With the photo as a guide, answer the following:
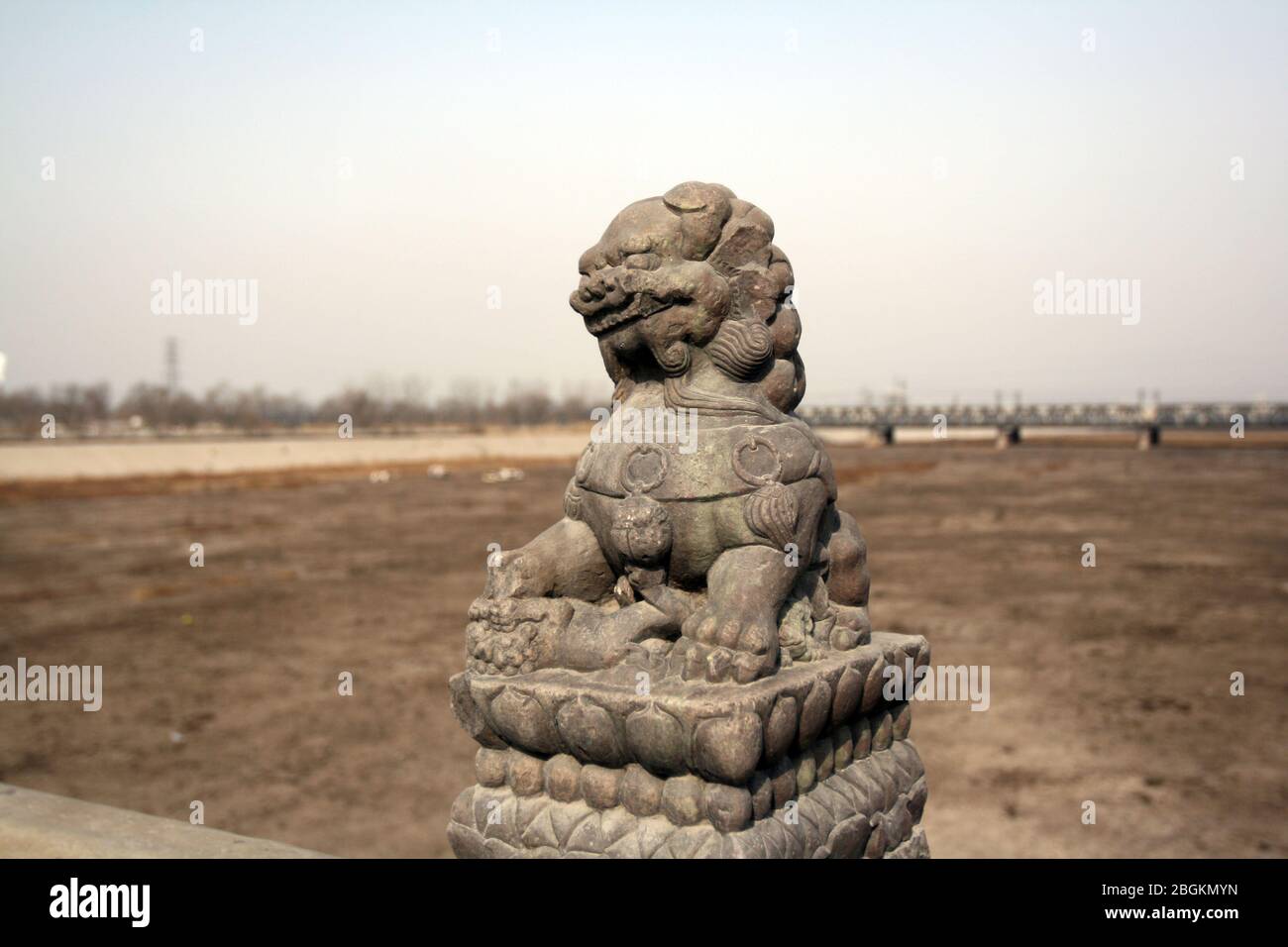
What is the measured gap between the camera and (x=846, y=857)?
275 centimetres

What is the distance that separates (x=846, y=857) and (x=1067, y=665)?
6.82m

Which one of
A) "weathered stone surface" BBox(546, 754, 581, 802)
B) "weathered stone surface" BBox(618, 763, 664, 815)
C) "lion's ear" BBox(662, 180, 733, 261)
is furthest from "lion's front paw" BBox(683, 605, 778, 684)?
"lion's ear" BBox(662, 180, 733, 261)

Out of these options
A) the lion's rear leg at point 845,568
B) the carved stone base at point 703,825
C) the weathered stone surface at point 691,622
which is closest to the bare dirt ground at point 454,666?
the carved stone base at point 703,825

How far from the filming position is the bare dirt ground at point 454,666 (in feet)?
Result: 19.0

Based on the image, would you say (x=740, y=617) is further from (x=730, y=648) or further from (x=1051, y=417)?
(x=1051, y=417)

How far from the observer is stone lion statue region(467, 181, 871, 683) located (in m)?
2.76

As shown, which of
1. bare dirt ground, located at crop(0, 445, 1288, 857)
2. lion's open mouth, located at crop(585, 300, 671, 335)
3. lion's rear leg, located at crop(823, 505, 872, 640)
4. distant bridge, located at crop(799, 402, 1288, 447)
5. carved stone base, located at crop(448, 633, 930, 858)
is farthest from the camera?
distant bridge, located at crop(799, 402, 1288, 447)

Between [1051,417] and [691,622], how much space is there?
54.8 meters

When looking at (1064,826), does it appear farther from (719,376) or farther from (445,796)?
(719,376)

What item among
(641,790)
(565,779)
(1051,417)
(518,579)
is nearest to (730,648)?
(641,790)

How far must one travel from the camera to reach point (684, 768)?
2.51 meters

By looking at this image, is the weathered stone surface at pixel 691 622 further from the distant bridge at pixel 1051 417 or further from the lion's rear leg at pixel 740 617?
the distant bridge at pixel 1051 417

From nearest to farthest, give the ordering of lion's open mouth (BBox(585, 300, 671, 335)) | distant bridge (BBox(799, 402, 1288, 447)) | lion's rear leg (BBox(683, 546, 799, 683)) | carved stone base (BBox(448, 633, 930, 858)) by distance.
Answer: carved stone base (BBox(448, 633, 930, 858))
lion's rear leg (BBox(683, 546, 799, 683))
lion's open mouth (BBox(585, 300, 671, 335))
distant bridge (BBox(799, 402, 1288, 447))

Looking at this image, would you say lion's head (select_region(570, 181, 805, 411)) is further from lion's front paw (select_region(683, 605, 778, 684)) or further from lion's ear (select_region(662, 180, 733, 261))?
lion's front paw (select_region(683, 605, 778, 684))
